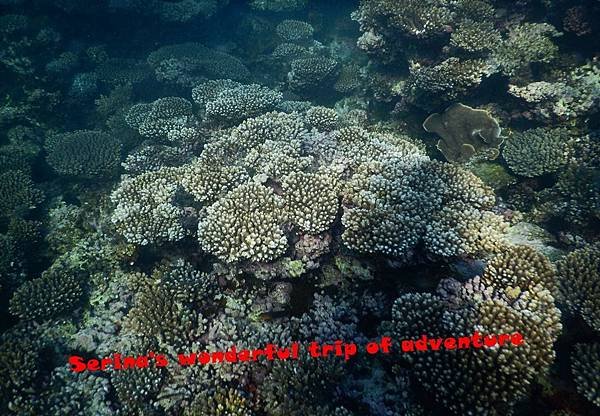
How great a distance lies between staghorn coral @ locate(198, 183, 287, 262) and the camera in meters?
4.67

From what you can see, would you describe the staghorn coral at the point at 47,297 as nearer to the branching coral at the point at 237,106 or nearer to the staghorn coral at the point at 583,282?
the branching coral at the point at 237,106

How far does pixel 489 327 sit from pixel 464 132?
15.9 feet

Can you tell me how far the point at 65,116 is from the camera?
1120cm

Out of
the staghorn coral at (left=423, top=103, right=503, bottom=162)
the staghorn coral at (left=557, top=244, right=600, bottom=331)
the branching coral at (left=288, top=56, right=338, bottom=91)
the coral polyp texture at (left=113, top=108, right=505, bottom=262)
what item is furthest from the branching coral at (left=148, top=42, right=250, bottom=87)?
the staghorn coral at (left=557, top=244, right=600, bottom=331)

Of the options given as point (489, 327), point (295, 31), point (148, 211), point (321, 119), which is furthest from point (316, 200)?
point (295, 31)

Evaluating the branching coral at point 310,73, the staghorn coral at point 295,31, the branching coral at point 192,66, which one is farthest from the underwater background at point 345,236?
the staghorn coral at point 295,31

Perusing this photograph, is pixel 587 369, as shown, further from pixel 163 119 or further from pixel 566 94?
pixel 163 119

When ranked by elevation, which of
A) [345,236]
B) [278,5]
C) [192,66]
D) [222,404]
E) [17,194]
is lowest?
[17,194]

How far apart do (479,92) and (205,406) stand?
25.4ft

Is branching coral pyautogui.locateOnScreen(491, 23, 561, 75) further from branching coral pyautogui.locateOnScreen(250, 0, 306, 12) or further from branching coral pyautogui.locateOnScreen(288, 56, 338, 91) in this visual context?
branching coral pyautogui.locateOnScreen(250, 0, 306, 12)

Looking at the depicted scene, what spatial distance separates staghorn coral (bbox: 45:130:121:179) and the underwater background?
0.05 m

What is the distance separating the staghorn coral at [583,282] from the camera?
3920 millimetres

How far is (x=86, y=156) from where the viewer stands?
8.18 metres

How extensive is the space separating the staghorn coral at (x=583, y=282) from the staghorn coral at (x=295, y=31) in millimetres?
12287
